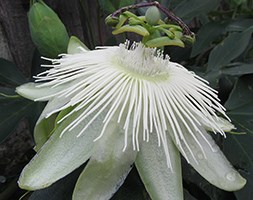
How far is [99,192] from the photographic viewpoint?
2.20ft

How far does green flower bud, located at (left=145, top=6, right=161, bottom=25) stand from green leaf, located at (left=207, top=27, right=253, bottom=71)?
1.23 ft

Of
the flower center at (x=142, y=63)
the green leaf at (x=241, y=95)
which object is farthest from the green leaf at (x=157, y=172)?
the green leaf at (x=241, y=95)

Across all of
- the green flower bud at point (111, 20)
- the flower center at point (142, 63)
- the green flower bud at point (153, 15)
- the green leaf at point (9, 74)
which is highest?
the green flower bud at point (153, 15)

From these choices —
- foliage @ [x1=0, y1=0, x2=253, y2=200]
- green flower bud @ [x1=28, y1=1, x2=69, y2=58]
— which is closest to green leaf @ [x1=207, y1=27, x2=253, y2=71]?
foliage @ [x1=0, y1=0, x2=253, y2=200]

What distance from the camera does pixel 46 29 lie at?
0.90 metres

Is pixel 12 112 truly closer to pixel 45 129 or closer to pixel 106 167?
pixel 45 129

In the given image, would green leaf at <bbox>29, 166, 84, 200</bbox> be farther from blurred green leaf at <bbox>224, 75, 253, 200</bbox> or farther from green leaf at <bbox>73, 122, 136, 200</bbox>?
blurred green leaf at <bbox>224, 75, 253, 200</bbox>

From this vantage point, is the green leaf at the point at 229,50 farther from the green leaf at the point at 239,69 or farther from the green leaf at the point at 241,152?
the green leaf at the point at 241,152

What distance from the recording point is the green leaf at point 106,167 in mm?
667

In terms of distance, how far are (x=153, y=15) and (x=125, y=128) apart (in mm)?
185

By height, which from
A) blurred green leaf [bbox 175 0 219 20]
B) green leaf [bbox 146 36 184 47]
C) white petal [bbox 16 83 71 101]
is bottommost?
white petal [bbox 16 83 71 101]

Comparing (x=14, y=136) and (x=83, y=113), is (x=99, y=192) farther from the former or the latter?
(x=14, y=136)

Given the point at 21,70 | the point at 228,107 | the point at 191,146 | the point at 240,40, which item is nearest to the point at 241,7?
the point at 240,40

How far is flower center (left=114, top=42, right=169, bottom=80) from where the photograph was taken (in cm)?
77
